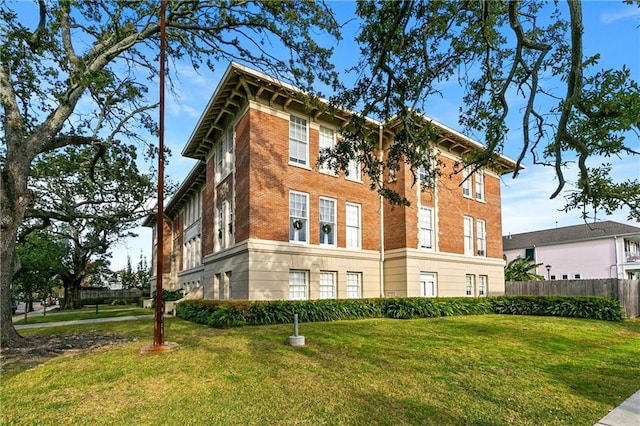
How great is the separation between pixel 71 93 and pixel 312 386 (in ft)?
33.0

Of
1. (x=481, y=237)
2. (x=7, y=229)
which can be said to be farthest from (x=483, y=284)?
(x=7, y=229)

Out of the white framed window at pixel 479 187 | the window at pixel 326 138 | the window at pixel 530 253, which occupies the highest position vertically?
the window at pixel 326 138

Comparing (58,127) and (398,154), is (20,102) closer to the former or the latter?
(58,127)

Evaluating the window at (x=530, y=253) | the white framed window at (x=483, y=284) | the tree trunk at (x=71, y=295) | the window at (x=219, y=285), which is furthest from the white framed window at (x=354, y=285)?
the tree trunk at (x=71, y=295)

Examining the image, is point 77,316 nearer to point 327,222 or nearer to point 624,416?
point 327,222

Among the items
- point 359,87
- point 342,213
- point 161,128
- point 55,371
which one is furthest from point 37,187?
point 359,87

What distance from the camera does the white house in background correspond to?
37656 mm

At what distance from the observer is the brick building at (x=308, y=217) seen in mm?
15922

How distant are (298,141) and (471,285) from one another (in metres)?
13.6

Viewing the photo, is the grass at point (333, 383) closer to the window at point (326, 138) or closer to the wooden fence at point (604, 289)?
the window at point (326, 138)

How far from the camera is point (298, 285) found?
16.8m

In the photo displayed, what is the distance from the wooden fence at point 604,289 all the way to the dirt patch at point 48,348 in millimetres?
22143

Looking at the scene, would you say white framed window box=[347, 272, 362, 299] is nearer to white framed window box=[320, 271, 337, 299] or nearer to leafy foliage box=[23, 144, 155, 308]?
white framed window box=[320, 271, 337, 299]

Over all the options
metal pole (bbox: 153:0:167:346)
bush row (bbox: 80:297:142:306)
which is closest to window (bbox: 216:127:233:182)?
metal pole (bbox: 153:0:167:346)
